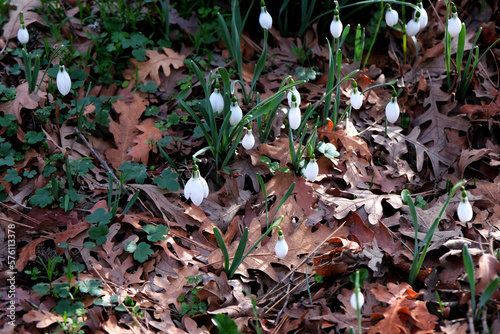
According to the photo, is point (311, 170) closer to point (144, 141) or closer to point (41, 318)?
point (144, 141)

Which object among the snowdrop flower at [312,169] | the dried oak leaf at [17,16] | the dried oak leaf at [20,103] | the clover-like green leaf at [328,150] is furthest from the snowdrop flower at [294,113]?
the dried oak leaf at [17,16]

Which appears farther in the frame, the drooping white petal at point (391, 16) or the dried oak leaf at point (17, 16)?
the dried oak leaf at point (17, 16)

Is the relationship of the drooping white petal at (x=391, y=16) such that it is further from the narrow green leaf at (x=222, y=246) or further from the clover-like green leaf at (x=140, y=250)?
the clover-like green leaf at (x=140, y=250)

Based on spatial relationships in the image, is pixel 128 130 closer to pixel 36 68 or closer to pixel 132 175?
pixel 132 175

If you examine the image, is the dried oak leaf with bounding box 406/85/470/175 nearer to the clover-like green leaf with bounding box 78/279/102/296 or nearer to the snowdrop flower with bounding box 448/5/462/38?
the snowdrop flower with bounding box 448/5/462/38

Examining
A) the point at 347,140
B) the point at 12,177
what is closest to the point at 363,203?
the point at 347,140

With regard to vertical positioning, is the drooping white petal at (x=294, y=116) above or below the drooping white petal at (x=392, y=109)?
above

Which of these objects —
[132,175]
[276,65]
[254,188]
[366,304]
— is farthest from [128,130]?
[366,304]
